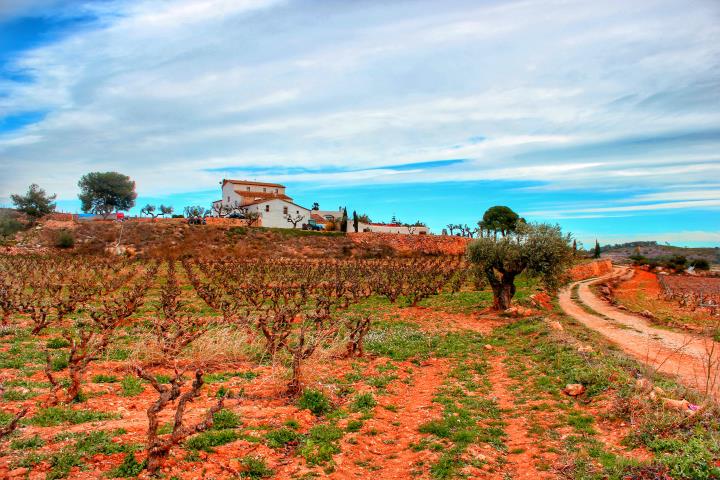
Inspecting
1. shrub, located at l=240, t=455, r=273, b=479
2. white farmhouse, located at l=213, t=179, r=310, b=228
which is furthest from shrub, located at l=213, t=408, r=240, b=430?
white farmhouse, located at l=213, t=179, r=310, b=228

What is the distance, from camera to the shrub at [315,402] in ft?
30.8

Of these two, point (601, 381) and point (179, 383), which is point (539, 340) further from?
point (179, 383)

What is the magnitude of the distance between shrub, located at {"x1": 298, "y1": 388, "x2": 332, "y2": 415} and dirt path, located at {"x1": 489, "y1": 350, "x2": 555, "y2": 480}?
12.0ft

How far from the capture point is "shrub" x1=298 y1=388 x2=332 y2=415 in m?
9.39

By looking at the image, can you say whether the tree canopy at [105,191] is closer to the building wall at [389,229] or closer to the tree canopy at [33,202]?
the tree canopy at [33,202]

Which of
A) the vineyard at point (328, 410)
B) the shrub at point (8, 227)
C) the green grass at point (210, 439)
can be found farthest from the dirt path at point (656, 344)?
the shrub at point (8, 227)

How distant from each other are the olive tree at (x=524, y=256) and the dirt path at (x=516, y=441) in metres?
11.1

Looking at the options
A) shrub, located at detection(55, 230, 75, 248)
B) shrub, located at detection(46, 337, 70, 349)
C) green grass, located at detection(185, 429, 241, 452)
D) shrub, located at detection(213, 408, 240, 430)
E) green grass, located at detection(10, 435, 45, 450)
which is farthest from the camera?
shrub, located at detection(55, 230, 75, 248)

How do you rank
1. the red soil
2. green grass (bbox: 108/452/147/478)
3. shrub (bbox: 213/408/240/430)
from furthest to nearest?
the red soil < shrub (bbox: 213/408/240/430) < green grass (bbox: 108/452/147/478)

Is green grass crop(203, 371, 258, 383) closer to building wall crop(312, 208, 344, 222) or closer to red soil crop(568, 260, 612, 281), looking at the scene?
red soil crop(568, 260, 612, 281)

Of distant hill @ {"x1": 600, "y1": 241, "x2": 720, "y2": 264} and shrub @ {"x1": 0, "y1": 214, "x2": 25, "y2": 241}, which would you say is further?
distant hill @ {"x1": 600, "y1": 241, "x2": 720, "y2": 264}

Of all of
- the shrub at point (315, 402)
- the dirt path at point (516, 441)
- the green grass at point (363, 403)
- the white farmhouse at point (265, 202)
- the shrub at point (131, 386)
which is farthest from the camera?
the white farmhouse at point (265, 202)

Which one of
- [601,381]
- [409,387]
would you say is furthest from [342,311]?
[601,381]

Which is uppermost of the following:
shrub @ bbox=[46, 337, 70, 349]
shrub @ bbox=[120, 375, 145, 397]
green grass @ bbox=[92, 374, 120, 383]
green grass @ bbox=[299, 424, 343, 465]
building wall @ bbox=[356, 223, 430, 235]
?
building wall @ bbox=[356, 223, 430, 235]
